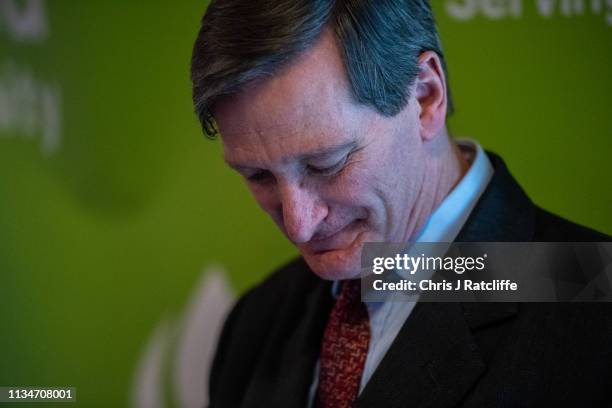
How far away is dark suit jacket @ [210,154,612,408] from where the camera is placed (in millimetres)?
1021

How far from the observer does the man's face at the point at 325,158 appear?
102 centimetres

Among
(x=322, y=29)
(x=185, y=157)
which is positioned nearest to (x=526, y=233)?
(x=322, y=29)

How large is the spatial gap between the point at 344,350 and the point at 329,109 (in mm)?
454

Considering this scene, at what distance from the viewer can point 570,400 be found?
1006 mm

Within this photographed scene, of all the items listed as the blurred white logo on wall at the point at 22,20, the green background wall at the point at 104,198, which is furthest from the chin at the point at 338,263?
the blurred white logo on wall at the point at 22,20

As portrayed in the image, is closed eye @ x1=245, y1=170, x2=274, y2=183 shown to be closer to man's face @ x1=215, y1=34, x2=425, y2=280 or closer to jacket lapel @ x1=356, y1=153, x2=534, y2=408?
man's face @ x1=215, y1=34, x2=425, y2=280

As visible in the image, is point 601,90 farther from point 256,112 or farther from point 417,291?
point 256,112

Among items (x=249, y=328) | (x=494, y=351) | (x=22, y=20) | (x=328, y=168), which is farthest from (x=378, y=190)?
(x=22, y=20)

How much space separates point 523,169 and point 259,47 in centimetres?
74

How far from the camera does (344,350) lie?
4.13 ft

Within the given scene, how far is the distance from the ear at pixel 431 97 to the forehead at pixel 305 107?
0.40 ft

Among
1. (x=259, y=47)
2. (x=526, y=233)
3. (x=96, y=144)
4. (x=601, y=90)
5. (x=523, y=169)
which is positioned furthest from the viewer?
(x=96, y=144)

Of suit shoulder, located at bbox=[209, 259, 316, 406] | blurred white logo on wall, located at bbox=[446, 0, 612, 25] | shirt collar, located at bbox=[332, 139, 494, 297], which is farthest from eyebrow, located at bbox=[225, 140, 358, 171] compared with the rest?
blurred white logo on wall, located at bbox=[446, 0, 612, 25]

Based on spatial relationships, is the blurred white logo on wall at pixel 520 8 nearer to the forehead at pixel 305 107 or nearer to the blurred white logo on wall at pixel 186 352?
the forehead at pixel 305 107
